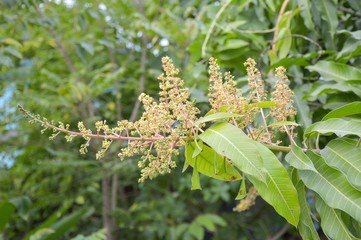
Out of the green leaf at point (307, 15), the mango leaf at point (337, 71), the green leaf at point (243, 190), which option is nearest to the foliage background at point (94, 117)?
the green leaf at point (307, 15)

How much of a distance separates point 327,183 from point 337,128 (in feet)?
0.37

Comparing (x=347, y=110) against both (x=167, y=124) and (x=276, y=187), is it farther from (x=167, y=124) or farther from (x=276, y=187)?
(x=167, y=124)

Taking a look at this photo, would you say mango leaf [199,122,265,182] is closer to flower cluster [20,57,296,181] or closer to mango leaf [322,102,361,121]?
flower cluster [20,57,296,181]

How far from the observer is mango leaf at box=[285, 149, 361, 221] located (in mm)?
860

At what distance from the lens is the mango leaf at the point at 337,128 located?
0.92 m

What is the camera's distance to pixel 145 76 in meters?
3.24

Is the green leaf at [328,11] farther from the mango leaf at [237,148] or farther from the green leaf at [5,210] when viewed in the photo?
the green leaf at [5,210]

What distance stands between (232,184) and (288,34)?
152cm

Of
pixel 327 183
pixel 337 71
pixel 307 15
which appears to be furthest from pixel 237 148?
pixel 307 15

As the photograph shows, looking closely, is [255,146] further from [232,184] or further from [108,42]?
[232,184]

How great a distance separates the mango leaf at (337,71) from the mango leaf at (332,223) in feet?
1.78

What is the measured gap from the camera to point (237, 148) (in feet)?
2.67

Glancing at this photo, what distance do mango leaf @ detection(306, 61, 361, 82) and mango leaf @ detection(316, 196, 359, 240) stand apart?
541 mm

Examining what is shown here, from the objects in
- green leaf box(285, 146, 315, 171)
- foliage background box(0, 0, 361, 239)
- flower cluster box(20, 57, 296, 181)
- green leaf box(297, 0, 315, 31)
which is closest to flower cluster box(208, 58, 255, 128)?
flower cluster box(20, 57, 296, 181)
